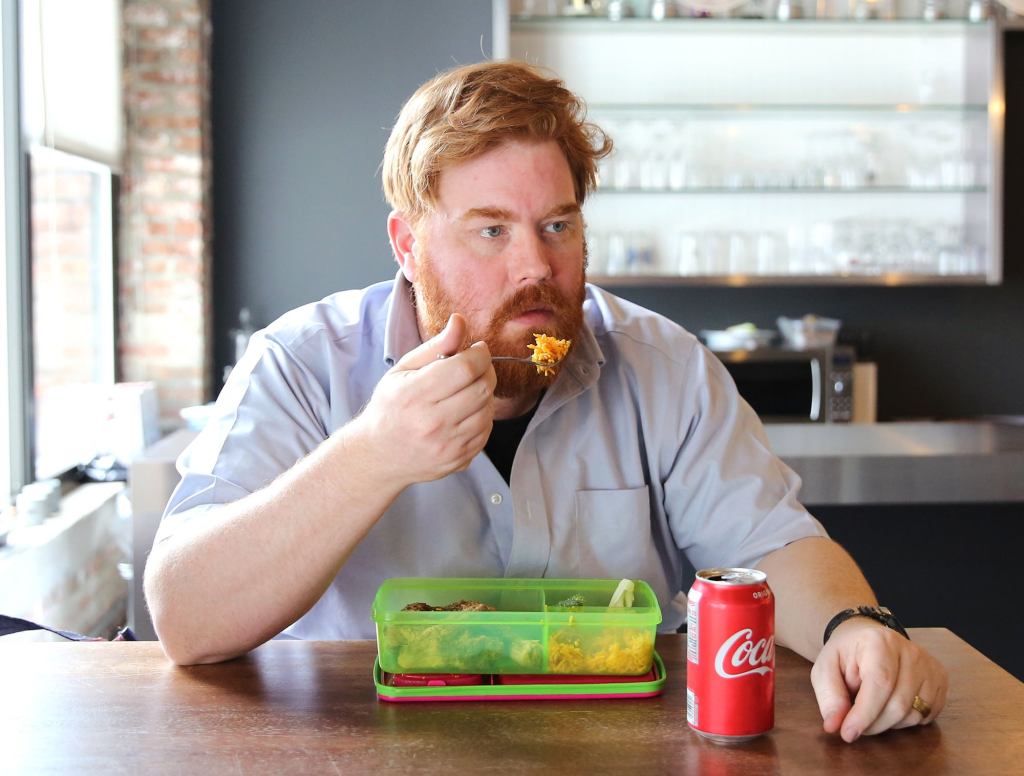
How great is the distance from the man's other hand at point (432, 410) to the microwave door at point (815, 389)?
3735 mm

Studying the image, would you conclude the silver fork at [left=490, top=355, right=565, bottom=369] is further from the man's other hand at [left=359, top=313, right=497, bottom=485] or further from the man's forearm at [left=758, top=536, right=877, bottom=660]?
the man's forearm at [left=758, top=536, right=877, bottom=660]

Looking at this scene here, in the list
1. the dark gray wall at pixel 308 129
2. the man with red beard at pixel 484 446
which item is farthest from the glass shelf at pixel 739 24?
the man with red beard at pixel 484 446

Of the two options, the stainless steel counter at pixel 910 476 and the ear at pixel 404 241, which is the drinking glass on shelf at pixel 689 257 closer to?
the stainless steel counter at pixel 910 476

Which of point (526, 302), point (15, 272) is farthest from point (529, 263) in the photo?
point (15, 272)

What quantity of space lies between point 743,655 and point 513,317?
2.35 feet

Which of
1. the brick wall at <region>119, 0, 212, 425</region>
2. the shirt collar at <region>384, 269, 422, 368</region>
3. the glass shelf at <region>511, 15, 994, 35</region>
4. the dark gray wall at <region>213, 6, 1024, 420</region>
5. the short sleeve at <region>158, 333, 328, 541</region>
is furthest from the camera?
the dark gray wall at <region>213, 6, 1024, 420</region>

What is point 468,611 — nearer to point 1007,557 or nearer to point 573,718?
point 573,718

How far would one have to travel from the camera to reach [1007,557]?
300 cm

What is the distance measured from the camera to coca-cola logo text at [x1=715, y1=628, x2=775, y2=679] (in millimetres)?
1111

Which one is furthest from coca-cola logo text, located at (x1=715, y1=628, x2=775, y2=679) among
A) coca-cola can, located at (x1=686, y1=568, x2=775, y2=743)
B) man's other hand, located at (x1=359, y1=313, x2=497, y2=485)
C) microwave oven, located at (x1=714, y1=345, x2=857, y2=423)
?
microwave oven, located at (x1=714, y1=345, x2=857, y2=423)

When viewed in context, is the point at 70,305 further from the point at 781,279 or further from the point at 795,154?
the point at 795,154

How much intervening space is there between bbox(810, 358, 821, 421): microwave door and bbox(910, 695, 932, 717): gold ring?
381cm

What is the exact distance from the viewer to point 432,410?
54.2 inches

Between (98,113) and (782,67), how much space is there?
2903 mm
